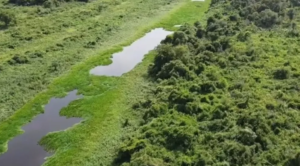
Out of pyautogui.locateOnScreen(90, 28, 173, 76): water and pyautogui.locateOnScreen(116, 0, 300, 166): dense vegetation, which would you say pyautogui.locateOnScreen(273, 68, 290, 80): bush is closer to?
pyautogui.locateOnScreen(116, 0, 300, 166): dense vegetation

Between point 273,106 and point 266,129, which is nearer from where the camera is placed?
point 266,129

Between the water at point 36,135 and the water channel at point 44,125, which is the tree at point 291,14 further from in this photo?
the water at point 36,135

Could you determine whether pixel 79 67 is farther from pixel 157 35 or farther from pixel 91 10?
pixel 91 10

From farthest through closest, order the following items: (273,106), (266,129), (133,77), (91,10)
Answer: (91,10) < (133,77) < (273,106) < (266,129)

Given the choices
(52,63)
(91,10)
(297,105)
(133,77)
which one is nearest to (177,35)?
(133,77)

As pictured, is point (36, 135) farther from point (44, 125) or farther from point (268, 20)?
point (268, 20)

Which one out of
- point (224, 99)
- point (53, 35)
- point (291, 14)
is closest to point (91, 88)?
point (224, 99)
